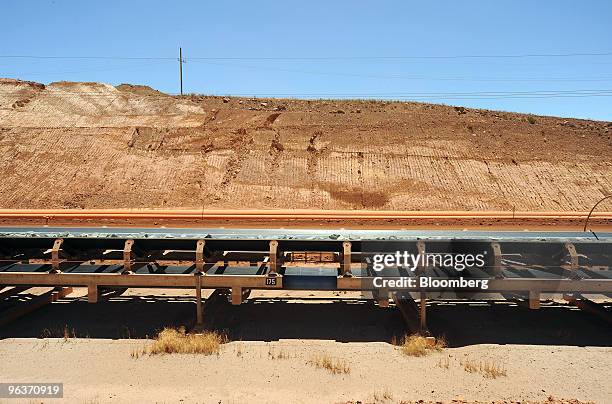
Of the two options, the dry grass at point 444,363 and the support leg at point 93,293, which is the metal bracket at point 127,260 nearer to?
the support leg at point 93,293

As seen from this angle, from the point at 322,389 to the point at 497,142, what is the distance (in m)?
34.1

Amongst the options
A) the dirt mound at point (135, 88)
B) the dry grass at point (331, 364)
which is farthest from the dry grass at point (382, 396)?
the dirt mound at point (135, 88)

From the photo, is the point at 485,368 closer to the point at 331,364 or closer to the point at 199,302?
the point at 331,364

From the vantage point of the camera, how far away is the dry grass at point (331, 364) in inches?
253

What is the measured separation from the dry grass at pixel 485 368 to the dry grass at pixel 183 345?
4.01 metres

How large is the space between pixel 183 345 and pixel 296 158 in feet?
86.3

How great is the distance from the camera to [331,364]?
21.5ft

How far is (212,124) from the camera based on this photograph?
123 ft

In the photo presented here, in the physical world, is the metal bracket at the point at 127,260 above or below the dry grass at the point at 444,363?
above

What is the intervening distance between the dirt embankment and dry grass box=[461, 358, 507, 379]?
20.8m

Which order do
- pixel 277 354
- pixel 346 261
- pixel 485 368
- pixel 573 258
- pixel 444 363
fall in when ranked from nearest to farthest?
pixel 485 368 < pixel 444 363 < pixel 277 354 < pixel 573 258 < pixel 346 261

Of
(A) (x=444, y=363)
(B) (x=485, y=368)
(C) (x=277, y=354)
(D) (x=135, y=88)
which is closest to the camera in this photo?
(B) (x=485, y=368)

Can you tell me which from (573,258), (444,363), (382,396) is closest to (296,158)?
(573,258)

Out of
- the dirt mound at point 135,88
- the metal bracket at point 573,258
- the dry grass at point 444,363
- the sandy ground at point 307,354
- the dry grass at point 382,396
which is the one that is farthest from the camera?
the dirt mound at point 135,88
